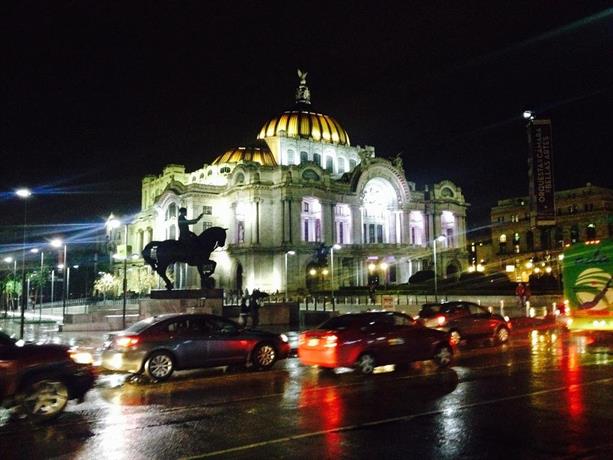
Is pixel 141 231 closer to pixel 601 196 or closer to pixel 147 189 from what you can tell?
pixel 147 189

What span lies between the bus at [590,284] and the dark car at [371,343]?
723 cm

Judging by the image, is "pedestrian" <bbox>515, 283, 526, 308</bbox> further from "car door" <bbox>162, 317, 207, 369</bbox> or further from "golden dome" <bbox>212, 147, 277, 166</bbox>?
"golden dome" <bbox>212, 147, 277, 166</bbox>

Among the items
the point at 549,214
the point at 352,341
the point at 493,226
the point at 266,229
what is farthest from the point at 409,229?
the point at 352,341

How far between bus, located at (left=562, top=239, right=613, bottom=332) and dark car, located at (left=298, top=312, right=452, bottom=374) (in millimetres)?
7228

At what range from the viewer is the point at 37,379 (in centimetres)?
1011

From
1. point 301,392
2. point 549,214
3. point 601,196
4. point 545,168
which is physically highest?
point 601,196

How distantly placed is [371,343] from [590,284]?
32.1ft

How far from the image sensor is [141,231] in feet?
323

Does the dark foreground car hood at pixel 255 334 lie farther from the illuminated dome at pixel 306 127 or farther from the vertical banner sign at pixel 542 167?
the illuminated dome at pixel 306 127

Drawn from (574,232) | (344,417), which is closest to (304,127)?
(574,232)

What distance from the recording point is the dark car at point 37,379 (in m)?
9.87

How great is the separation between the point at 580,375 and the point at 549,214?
2635cm

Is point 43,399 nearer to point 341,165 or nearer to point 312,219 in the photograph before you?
point 312,219

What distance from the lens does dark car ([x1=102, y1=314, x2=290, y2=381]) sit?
46.5 ft
